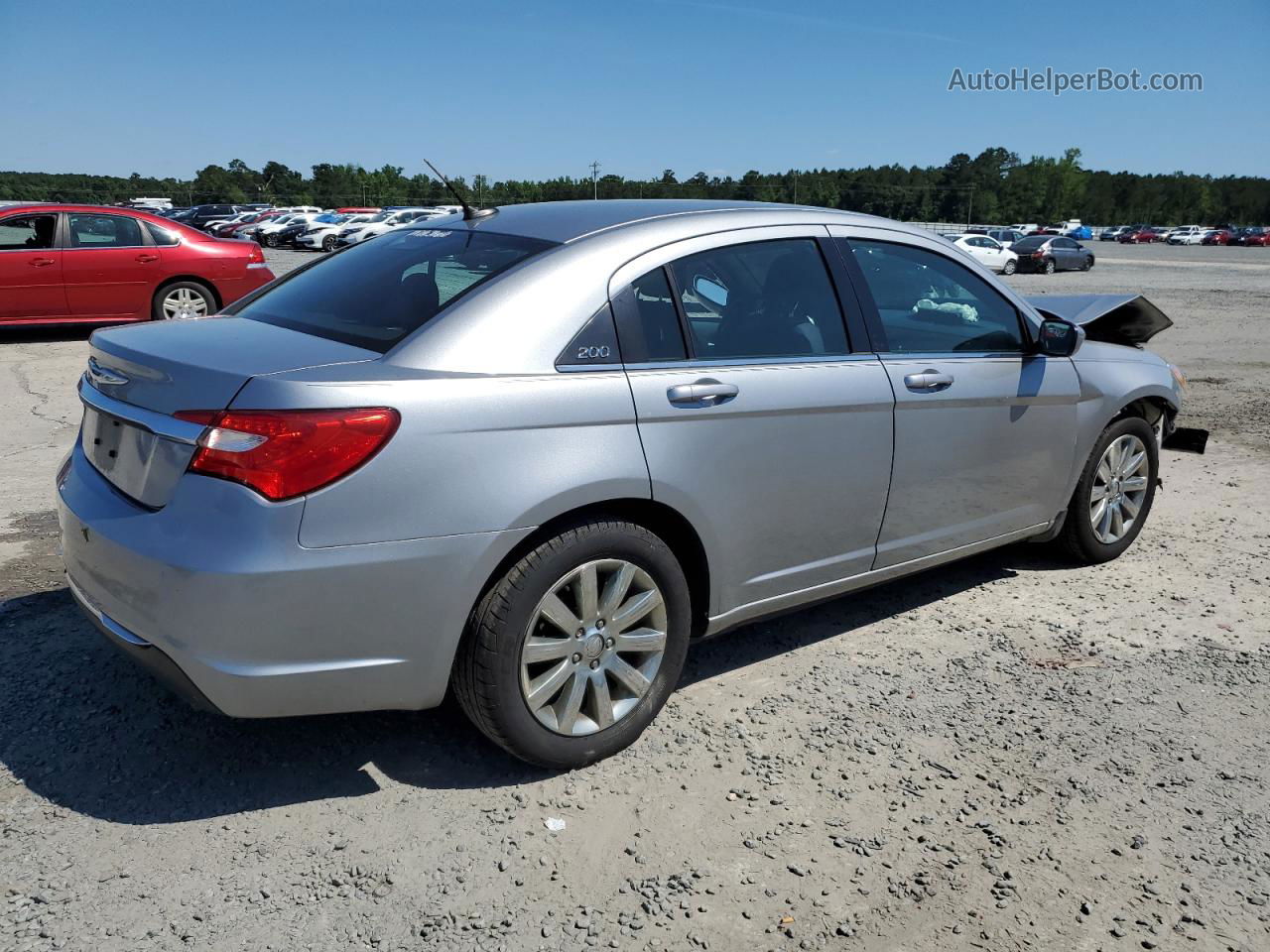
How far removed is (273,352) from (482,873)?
152cm

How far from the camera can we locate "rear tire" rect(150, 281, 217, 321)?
12156 millimetres

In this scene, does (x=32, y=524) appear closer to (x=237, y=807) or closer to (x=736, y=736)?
(x=237, y=807)

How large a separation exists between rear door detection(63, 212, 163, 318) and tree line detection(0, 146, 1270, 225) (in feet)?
212

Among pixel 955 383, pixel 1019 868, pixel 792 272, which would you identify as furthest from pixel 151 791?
pixel 955 383

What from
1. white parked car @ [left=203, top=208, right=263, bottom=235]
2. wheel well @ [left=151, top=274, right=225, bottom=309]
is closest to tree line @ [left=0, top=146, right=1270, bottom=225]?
white parked car @ [left=203, top=208, right=263, bottom=235]

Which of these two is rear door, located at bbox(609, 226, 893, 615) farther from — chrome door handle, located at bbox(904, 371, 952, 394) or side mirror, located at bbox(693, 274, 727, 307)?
chrome door handle, located at bbox(904, 371, 952, 394)

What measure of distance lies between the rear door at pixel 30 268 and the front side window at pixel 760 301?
1064 centimetres

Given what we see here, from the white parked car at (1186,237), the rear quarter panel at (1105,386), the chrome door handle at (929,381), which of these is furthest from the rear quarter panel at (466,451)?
the white parked car at (1186,237)

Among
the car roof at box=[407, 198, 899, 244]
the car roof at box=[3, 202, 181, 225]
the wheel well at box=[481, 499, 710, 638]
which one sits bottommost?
the wheel well at box=[481, 499, 710, 638]

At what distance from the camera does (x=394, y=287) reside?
11.2 feet

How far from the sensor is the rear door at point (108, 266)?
11836 millimetres

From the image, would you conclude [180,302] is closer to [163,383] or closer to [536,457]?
[163,383]

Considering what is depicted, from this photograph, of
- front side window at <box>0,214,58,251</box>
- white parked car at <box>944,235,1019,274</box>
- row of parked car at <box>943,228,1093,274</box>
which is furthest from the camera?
row of parked car at <box>943,228,1093,274</box>

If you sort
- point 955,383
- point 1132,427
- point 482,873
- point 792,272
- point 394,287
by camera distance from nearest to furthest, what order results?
point 482,873
point 394,287
point 792,272
point 955,383
point 1132,427
